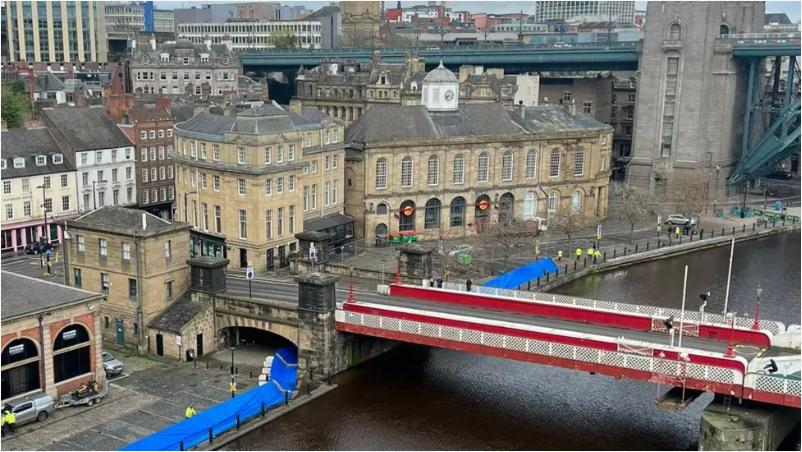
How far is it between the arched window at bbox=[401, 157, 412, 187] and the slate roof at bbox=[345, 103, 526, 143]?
230 cm

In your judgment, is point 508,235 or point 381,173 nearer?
point 508,235

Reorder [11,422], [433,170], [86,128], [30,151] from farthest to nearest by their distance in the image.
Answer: [86,128], [433,170], [30,151], [11,422]

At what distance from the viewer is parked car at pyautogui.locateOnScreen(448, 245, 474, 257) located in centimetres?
8075

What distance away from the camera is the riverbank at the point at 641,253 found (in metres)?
77.4

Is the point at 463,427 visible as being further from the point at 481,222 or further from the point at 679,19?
the point at 679,19

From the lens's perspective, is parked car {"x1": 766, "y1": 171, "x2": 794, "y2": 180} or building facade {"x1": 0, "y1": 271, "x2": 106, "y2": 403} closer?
building facade {"x1": 0, "y1": 271, "x2": 106, "y2": 403}

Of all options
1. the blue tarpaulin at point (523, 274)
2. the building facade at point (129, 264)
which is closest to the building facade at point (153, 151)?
the building facade at point (129, 264)

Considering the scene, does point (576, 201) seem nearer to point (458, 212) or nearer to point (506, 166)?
point (506, 166)

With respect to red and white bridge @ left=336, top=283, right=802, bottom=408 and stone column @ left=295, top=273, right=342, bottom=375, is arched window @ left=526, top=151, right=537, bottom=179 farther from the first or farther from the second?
stone column @ left=295, top=273, right=342, bottom=375

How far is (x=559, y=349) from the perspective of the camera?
46.4m

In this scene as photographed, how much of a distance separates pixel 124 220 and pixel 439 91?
4283cm

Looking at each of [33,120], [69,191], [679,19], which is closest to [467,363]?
[69,191]

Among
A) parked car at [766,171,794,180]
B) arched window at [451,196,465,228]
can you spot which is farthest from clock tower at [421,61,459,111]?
parked car at [766,171,794,180]

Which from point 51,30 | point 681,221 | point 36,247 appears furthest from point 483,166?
point 51,30
